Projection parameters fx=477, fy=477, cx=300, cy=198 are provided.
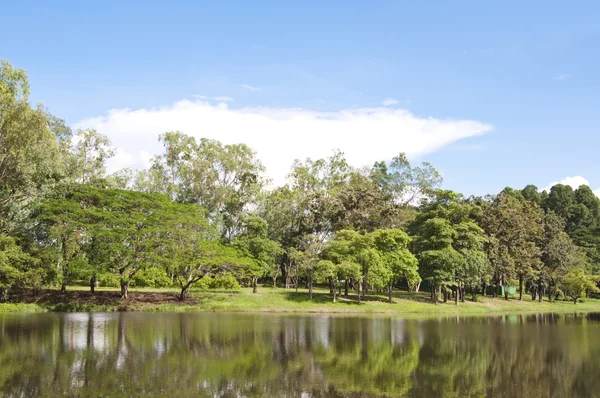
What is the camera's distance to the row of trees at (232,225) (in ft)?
159

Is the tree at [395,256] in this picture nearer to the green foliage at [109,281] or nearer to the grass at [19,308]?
the green foliage at [109,281]

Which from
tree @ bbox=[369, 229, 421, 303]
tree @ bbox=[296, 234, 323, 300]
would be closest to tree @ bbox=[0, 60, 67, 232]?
tree @ bbox=[296, 234, 323, 300]

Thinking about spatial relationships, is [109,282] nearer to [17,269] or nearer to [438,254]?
[17,269]

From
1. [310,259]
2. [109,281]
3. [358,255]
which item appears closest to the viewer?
[358,255]

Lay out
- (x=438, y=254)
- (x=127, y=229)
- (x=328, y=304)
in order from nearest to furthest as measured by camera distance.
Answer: (x=127, y=229) < (x=328, y=304) < (x=438, y=254)

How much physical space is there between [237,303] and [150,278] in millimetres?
15708

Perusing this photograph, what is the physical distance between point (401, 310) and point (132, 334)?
35.6m

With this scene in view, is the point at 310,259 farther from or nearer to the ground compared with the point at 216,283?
farther from the ground

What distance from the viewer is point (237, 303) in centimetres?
5309

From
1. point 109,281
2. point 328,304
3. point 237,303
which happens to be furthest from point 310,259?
point 109,281

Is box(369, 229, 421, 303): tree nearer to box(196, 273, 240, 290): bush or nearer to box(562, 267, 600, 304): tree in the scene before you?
box(196, 273, 240, 290): bush

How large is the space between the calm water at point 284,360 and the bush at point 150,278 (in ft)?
78.7

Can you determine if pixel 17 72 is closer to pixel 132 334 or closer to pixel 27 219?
pixel 27 219

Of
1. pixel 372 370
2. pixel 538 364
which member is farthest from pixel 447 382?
pixel 538 364
